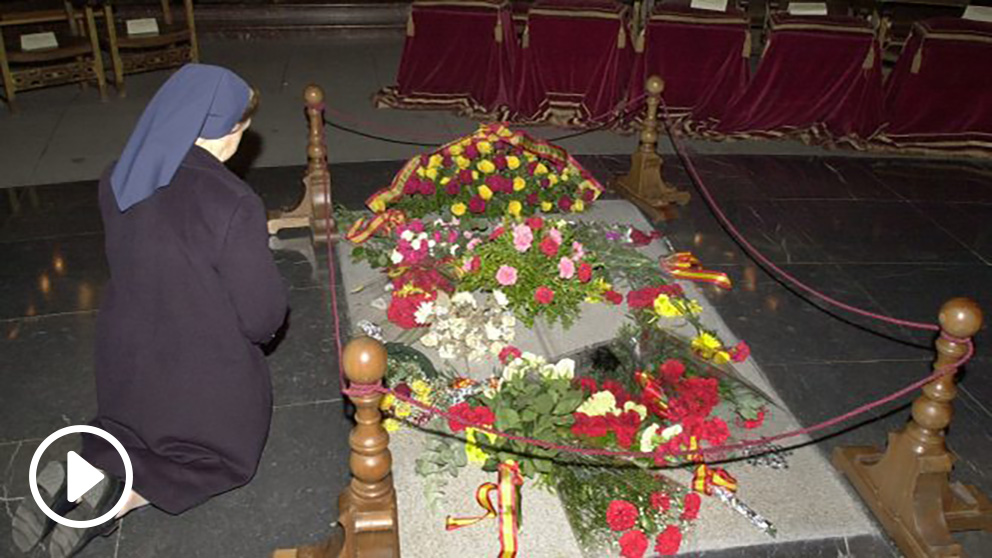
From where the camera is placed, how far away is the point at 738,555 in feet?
9.46

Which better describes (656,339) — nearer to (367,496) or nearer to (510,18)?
(367,496)

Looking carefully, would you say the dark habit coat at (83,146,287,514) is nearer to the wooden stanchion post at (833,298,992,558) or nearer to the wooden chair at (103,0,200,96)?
the wooden stanchion post at (833,298,992,558)

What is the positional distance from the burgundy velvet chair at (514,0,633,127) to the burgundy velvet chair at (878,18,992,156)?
216 centimetres

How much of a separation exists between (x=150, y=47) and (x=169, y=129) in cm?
620

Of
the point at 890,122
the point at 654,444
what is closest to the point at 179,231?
the point at 654,444

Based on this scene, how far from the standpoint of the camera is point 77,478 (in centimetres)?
271

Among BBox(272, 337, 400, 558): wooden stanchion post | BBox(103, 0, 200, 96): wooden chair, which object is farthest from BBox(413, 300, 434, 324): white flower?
BBox(103, 0, 200, 96): wooden chair

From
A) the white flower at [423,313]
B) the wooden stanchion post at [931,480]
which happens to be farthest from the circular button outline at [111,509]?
the wooden stanchion post at [931,480]

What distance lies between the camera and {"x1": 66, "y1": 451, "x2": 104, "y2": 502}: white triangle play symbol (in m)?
2.71

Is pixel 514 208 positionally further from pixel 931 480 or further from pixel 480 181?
pixel 931 480

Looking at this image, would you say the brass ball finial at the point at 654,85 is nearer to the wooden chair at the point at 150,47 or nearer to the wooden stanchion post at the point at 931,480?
the wooden stanchion post at the point at 931,480

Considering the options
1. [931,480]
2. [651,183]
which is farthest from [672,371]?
[651,183]

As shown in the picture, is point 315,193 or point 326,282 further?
point 315,193

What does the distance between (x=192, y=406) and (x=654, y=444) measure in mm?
1616
